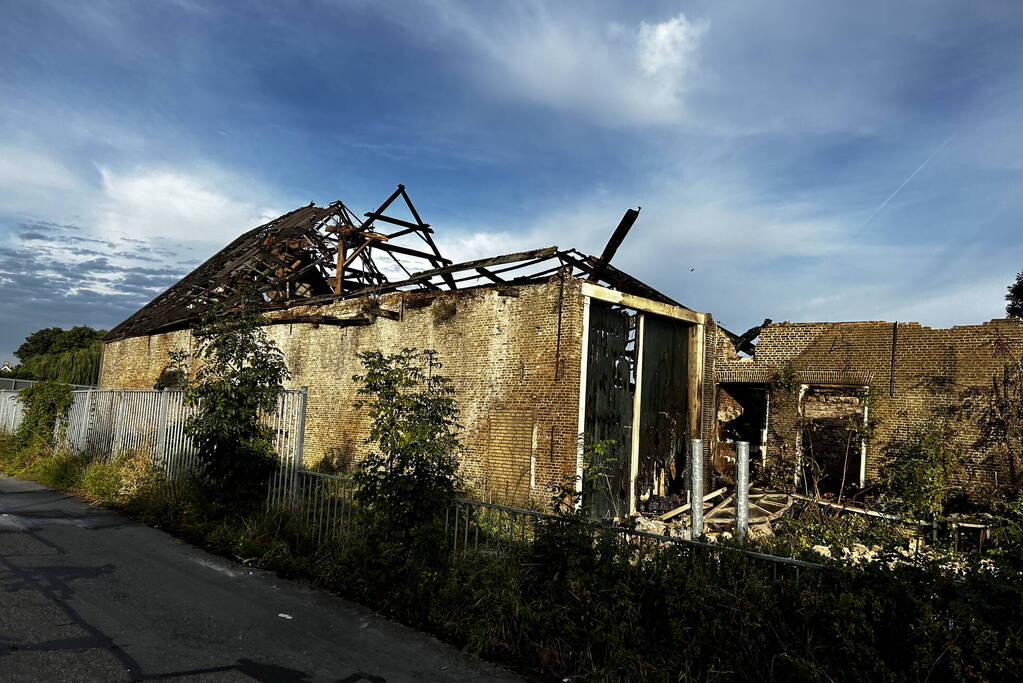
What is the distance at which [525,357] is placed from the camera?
12.0 metres

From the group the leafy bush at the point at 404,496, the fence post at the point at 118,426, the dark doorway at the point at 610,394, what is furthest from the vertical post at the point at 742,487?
the fence post at the point at 118,426

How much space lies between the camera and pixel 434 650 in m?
5.30

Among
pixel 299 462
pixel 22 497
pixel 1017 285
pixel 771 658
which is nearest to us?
pixel 771 658

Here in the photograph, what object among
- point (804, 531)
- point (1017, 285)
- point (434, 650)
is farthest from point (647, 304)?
point (1017, 285)

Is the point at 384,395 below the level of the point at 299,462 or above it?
above

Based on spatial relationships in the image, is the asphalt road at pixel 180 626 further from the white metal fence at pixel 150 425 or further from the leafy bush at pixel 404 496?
the white metal fence at pixel 150 425

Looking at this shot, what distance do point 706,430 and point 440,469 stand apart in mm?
10621

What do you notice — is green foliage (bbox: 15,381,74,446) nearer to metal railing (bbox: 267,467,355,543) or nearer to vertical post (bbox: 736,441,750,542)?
metal railing (bbox: 267,467,355,543)

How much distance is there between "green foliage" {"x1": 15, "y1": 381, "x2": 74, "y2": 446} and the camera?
1491 centimetres

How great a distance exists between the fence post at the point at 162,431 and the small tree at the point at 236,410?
1.99 metres

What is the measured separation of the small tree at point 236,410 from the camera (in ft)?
28.2

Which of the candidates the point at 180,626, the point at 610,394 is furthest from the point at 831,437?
the point at 180,626

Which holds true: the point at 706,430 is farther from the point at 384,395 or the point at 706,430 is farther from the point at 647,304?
the point at 384,395

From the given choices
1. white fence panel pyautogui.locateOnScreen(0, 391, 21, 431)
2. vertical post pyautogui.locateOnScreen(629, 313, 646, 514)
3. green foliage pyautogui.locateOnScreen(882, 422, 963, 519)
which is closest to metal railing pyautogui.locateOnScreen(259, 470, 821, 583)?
vertical post pyautogui.locateOnScreen(629, 313, 646, 514)
